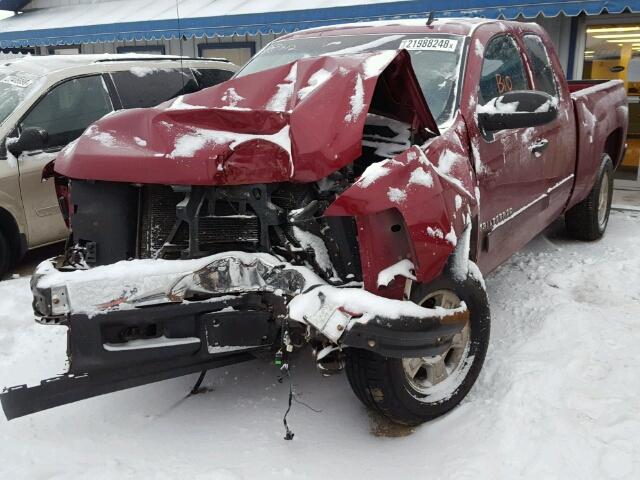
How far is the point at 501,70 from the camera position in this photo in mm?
4160

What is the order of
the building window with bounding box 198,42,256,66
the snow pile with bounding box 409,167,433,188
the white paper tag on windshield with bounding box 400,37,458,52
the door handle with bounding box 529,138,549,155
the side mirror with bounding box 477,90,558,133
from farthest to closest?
the building window with bounding box 198,42,256,66 → the door handle with bounding box 529,138,549,155 → the white paper tag on windshield with bounding box 400,37,458,52 → the side mirror with bounding box 477,90,558,133 → the snow pile with bounding box 409,167,433,188

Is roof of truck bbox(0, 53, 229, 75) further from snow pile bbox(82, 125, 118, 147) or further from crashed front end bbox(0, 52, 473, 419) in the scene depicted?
crashed front end bbox(0, 52, 473, 419)

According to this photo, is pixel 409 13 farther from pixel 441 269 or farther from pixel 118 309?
pixel 118 309

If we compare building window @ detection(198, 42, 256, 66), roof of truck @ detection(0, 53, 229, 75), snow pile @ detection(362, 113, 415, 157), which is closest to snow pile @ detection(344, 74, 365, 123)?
snow pile @ detection(362, 113, 415, 157)

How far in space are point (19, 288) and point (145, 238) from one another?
2.54 m

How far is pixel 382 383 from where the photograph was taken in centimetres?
286

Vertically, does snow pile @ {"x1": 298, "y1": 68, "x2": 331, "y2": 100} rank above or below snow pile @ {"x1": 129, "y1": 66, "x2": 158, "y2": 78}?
above

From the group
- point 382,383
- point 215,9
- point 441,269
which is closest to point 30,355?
point 382,383

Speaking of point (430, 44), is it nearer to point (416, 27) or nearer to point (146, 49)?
point (416, 27)

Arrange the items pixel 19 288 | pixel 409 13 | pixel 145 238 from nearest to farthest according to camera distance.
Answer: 1. pixel 145 238
2. pixel 19 288
3. pixel 409 13

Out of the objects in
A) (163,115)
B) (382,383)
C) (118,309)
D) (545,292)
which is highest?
(163,115)

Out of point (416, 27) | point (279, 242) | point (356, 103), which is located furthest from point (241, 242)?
point (416, 27)

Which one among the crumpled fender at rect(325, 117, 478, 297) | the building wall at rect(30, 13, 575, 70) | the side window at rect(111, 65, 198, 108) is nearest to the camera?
the crumpled fender at rect(325, 117, 478, 297)

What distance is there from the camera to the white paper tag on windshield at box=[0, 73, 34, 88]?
5.68 m
